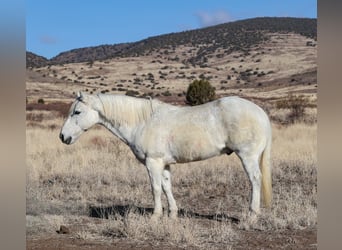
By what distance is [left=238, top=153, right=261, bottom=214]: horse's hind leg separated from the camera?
5.40 m

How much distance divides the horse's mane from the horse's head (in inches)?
4.4

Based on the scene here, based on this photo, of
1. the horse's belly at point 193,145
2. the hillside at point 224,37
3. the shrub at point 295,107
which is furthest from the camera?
the hillside at point 224,37

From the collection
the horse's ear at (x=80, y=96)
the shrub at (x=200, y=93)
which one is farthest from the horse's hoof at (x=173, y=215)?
the shrub at (x=200, y=93)

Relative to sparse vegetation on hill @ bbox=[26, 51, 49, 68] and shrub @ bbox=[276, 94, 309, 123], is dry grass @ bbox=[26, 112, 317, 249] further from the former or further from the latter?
sparse vegetation on hill @ bbox=[26, 51, 49, 68]

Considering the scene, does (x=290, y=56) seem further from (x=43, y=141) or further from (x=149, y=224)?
(x=149, y=224)

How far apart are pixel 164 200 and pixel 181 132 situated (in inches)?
71.9

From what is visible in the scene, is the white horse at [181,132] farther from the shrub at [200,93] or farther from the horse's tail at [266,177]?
the shrub at [200,93]

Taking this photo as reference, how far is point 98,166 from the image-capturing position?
9.45m

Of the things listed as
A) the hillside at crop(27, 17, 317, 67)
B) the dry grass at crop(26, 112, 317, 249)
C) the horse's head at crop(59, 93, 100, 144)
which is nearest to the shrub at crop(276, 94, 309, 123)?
the dry grass at crop(26, 112, 317, 249)

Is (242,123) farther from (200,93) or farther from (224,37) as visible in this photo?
(224,37)

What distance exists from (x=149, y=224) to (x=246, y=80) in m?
67.0

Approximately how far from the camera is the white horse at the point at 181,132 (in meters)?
5.35
